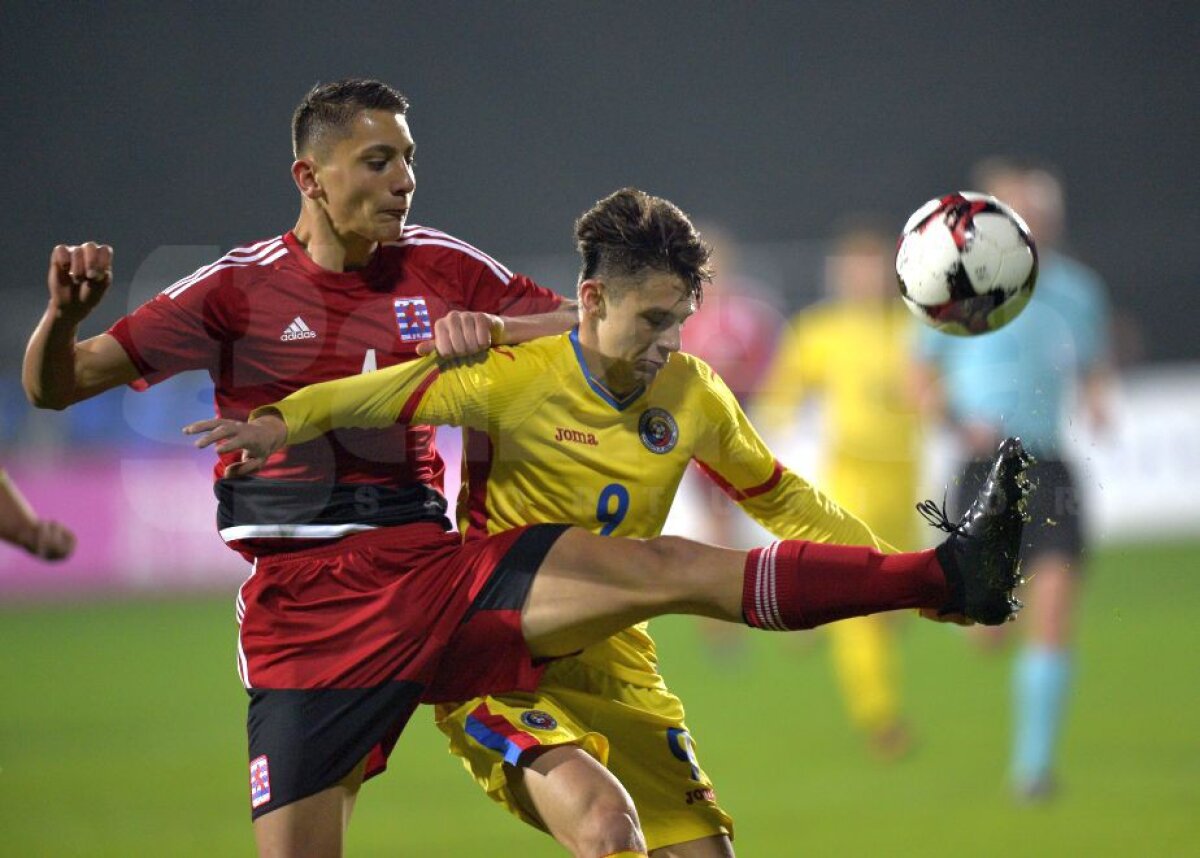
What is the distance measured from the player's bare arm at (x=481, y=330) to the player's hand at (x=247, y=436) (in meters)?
0.43

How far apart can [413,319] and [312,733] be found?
1063 millimetres

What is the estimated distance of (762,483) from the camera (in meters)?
4.07

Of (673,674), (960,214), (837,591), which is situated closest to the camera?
(837,591)

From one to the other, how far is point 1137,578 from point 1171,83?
9481mm

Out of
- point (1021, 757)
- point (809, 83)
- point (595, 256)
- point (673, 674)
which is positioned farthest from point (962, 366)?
point (809, 83)

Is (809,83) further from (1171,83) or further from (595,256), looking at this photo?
(595,256)

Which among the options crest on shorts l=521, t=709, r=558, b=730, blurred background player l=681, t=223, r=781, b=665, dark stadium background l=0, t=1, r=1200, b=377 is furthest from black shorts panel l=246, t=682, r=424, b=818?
dark stadium background l=0, t=1, r=1200, b=377

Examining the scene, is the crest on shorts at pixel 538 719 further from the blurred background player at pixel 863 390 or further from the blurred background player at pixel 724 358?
the blurred background player at pixel 724 358

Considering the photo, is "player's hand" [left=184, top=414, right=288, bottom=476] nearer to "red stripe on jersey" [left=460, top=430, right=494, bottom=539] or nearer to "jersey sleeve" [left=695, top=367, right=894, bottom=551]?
"red stripe on jersey" [left=460, top=430, right=494, bottom=539]

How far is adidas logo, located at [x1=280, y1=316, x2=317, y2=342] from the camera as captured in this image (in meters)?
4.00

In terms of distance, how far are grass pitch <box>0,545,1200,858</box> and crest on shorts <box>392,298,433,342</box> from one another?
2.56 meters

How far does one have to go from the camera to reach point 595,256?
154 inches

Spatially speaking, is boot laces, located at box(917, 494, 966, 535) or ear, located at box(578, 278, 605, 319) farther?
ear, located at box(578, 278, 605, 319)

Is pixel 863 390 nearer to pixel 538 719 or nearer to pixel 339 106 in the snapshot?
pixel 339 106
